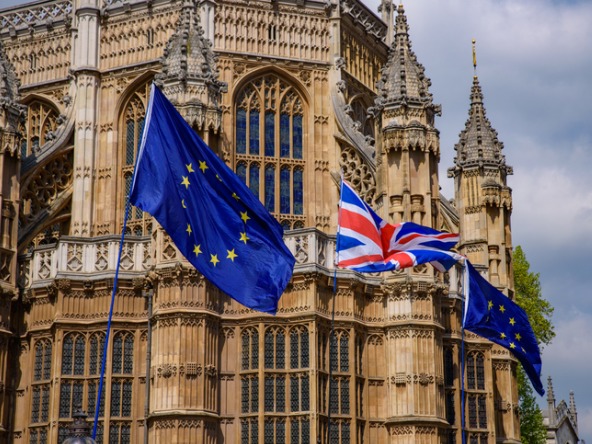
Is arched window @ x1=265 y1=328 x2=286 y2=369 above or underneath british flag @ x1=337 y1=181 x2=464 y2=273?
underneath

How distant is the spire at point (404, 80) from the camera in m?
42.8

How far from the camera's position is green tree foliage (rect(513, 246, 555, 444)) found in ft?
190

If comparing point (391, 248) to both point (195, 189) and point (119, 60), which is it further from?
point (119, 60)

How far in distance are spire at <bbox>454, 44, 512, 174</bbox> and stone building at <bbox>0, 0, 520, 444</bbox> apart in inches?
3.1

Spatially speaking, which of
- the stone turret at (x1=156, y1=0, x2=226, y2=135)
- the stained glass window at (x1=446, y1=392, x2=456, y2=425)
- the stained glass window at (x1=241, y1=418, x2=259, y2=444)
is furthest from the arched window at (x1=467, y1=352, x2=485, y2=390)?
the stone turret at (x1=156, y1=0, x2=226, y2=135)

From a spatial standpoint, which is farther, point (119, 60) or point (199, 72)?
point (119, 60)

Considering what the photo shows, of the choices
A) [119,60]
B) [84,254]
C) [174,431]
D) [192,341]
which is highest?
[119,60]

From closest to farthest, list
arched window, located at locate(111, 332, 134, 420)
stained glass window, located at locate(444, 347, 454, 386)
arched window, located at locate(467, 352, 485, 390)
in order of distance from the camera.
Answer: arched window, located at locate(111, 332, 134, 420), stained glass window, located at locate(444, 347, 454, 386), arched window, located at locate(467, 352, 485, 390)

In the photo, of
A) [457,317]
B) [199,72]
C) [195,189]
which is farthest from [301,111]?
[195,189]

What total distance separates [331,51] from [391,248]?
13.8 meters

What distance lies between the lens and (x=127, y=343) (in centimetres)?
4062

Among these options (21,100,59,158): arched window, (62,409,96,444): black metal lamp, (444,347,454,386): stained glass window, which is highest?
(21,100,59,158): arched window

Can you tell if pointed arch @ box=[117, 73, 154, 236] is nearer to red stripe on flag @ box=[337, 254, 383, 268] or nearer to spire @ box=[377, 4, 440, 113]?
spire @ box=[377, 4, 440, 113]

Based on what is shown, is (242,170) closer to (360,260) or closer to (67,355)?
(67,355)
